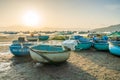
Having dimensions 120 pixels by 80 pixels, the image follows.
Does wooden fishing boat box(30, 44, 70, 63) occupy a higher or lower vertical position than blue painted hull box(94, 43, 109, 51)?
higher

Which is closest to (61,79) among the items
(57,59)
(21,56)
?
(57,59)

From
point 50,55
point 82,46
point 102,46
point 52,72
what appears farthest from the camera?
point 82,46

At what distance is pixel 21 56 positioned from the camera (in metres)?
15.7

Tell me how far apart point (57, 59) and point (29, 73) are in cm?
227

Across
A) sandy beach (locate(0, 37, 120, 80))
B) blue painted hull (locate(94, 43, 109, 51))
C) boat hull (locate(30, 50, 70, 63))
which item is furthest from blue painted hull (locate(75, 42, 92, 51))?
boat hull (locate(30, 50, 70, 63))

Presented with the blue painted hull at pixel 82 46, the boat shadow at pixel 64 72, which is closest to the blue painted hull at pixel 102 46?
the blue painted hull at pixel 82 46

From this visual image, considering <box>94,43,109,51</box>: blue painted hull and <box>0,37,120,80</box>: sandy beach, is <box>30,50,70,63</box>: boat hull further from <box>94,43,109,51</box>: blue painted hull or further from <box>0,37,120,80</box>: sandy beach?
<box>94,43,109,51</box>: blue painted hull

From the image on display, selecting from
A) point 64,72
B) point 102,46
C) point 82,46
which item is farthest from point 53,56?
point 102,46

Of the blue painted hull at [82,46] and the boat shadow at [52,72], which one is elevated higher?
the blue painted hull at [82,46]

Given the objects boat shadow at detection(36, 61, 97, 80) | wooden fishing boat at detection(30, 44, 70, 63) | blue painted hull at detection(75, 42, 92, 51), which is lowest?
boat shadow at detection(36, 61, 97, 80)

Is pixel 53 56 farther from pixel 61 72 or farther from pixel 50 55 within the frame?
pixel 61 72

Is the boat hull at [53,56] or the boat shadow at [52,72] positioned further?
the boat hull at [53,56]

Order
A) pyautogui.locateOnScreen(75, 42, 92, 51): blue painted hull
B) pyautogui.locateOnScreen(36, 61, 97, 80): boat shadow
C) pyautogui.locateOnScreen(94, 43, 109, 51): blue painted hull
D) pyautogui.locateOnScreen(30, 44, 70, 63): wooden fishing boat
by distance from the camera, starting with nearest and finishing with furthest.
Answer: pyautogui.locateOnScreen(36, 61, 97, 80): boat shadow
pyautogui.locateOnScreen(30, 44, 70, 63): wooden fishing boat
pyautogui.locateOnScreen(94, 43, 109, 51): blue painted hull
pyautogui.locateOnScreen(75, 42, 92, 51): blue painted hull

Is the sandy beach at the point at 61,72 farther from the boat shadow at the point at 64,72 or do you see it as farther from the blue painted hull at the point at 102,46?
the blue painted hull at the point at 102,46
